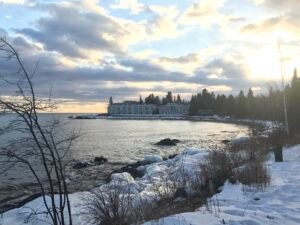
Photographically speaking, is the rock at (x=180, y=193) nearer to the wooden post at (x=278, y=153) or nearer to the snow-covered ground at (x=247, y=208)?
the snow-covered ground at (x=247, y=208)

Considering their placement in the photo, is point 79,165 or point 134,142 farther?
point 134,142

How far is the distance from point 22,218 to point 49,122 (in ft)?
30.0

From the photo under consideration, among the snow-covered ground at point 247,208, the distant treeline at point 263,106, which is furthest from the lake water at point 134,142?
the distant treeline at point 263,106

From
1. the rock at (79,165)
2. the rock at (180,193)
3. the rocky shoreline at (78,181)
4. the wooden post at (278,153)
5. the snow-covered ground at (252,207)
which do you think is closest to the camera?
the snow-covered ground at (252,207)

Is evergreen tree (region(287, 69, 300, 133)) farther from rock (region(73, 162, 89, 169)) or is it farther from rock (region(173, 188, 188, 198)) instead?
rock (region(173, 188, 188, 198))

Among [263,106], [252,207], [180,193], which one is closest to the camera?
[252,207]

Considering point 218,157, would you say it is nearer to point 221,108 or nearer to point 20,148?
point 20,148

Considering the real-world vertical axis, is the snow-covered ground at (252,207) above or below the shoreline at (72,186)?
above

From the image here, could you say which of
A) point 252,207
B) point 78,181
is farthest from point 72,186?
point 252,207

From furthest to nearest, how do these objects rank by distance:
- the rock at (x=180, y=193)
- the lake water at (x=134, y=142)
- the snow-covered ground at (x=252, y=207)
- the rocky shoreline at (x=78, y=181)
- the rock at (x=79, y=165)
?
the lake water at (x=134, y=142)
the rock at (x=79, y=165)
the rocky shoreline at (x=78, y=181)
the rock at (x=180, y=193)
the snow-covered ground at (x=252, y=207)

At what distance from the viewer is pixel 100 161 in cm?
3997

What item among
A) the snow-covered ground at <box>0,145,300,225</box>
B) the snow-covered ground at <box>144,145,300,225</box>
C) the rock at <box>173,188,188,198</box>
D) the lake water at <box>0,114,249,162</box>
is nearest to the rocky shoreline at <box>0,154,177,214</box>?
the lake water at <box>0,114,249,162</box>

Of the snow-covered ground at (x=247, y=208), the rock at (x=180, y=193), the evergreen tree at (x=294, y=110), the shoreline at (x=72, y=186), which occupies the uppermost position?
the evergreen tree at (x=294, y=110)

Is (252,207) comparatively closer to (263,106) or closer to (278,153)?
(278,153)
